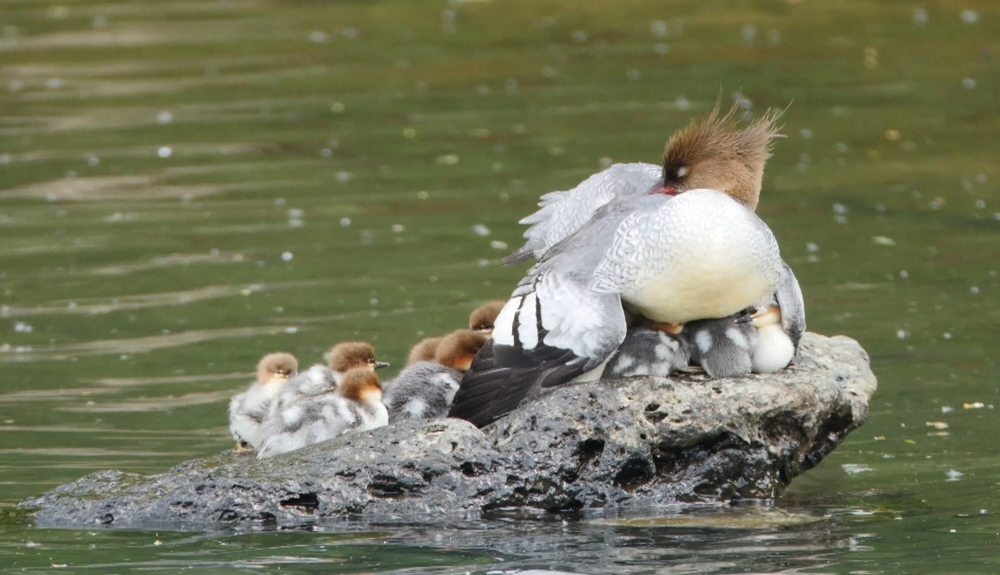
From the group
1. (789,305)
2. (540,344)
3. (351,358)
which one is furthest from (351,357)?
(789,305)

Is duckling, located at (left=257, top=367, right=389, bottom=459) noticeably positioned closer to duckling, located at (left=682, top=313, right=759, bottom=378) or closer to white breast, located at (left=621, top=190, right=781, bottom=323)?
white breast, located at (left=621, top=190, right=781, bottom=323)

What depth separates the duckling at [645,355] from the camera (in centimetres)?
694

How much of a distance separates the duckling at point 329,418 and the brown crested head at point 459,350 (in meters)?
0.52

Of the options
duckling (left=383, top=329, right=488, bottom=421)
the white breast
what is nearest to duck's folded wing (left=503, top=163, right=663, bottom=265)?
duckling (left=383, top=329, right=488, bottom=421)

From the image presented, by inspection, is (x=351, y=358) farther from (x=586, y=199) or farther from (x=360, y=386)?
(x=586, y=199)

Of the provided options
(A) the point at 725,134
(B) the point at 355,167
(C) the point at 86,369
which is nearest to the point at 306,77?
(B) the point at 355,167

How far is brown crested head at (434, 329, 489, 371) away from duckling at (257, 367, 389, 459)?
0.52 metres

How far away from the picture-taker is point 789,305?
7.06m

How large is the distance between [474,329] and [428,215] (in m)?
4.66

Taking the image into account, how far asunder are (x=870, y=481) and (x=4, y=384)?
484 centimetres

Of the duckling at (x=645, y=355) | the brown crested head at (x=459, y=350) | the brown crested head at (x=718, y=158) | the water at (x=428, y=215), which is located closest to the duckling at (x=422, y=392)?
the brown crested head at (x=459, y=350)

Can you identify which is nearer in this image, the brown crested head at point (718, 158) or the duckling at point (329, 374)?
the duckling at point (329, 374)

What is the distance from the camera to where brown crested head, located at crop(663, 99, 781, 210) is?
743 centimetres

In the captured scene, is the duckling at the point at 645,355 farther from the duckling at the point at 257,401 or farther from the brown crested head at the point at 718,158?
the duckling at the point at 257,401
